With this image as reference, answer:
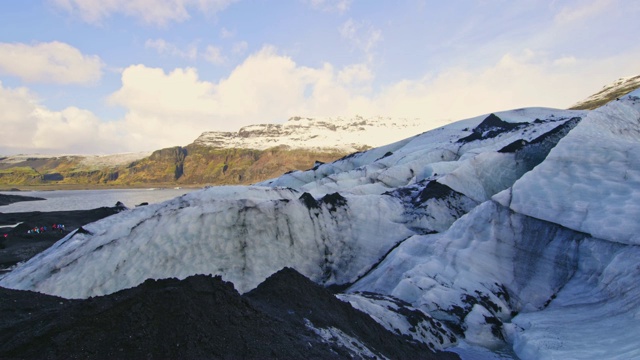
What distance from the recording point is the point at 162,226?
51.7 feet

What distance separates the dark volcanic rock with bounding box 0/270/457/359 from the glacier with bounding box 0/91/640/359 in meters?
3.22

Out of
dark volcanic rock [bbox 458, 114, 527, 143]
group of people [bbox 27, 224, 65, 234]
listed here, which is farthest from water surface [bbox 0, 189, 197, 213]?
dark volcanic rock [bbox 458, 114, 527, 143]

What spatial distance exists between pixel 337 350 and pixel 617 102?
19021 millimetres

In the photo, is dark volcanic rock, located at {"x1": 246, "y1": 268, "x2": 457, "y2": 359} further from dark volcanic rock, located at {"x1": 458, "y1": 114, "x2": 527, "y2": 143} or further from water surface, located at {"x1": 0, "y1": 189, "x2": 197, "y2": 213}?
water surface, located at {"x1": 0, "y1": 189, "x2": 197, "y2": 213}

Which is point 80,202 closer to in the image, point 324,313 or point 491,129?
point 491,129

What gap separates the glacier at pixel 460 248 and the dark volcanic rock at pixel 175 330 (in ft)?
10.5

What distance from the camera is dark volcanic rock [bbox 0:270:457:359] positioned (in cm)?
605

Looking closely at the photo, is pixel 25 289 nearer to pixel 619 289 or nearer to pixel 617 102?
pixel 619 289

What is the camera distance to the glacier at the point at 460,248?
10609mm

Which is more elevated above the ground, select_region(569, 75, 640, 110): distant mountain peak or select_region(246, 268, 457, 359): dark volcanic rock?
select_region(569, 75, 640, 110): distant mountain peak

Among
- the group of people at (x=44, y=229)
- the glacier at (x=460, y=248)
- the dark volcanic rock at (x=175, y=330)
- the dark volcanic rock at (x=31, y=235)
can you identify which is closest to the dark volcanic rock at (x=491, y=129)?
the glacier at (x=460, y=248)

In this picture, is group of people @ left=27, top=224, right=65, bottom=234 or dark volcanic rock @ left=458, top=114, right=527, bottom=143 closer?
dark volcanic rock @ left=458, top=114, right=527, bottom=143

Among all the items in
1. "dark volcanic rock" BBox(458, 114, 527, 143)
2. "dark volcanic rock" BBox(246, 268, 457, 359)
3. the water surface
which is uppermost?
"dark volcanic rock" BBox(458, 114, 527, 143)

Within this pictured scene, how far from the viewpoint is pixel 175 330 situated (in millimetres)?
6465
